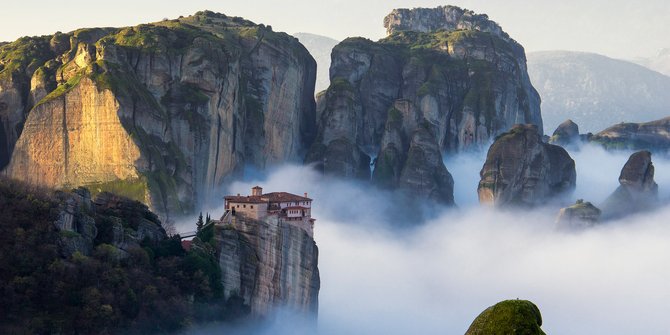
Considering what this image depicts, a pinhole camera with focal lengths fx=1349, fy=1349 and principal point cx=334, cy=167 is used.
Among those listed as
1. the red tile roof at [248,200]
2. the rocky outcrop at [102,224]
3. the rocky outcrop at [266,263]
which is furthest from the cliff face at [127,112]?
the rocky outcrop at [102,224]

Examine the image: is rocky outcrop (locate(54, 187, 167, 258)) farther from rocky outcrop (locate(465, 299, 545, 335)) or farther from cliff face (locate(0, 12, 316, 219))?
rocky outcrop (locate(465, 299, 545, 335))

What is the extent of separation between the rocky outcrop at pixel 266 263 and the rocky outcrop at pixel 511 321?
274 ft

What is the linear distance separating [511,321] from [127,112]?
112817 millimetres

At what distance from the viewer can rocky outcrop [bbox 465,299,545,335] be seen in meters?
61.2

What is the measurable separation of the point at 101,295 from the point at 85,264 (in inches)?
156

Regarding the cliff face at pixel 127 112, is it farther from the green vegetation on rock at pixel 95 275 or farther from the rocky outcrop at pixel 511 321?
the rocky outcrop at pixel 511 321

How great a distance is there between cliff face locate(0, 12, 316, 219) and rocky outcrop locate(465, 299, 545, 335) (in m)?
105

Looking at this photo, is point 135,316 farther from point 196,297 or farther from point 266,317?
point 266,317

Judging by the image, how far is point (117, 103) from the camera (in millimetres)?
166500

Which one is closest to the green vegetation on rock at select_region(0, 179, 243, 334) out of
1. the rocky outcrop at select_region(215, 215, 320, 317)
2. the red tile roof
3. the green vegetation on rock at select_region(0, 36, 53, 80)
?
the rocky outcrop at select_region(215, 215, 320, 317)

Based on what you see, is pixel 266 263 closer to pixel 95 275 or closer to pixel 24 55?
pixel 95 275

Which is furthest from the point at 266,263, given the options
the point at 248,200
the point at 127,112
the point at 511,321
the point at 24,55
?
the point at 511,321

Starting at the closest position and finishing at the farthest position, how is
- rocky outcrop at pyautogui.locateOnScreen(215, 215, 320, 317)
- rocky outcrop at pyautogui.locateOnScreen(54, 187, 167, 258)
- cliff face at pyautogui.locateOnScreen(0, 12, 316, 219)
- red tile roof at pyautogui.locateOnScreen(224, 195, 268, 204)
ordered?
rocky outcrop at pyautogui.locateOnScreen(54, 187, 167, 258)
rocky outcrop at pyautogui.locateOnScreen(215, 215, 320, 317)
red tile roof at pyautogui.locateOnScreen(224, 195, 268, 204)
cliff face at pyautogui.locateOnScreen(0, 12, 316, 219)

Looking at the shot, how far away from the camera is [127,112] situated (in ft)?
551
